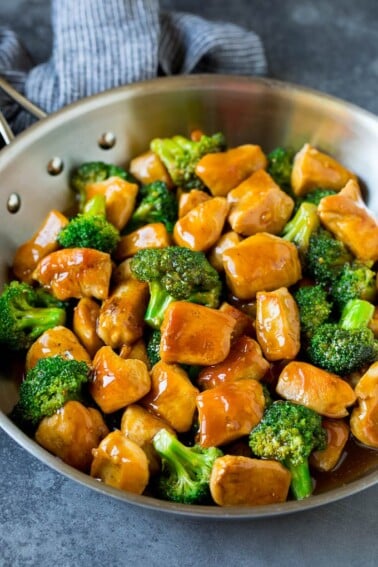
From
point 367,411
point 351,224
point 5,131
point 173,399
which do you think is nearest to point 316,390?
point 367,411

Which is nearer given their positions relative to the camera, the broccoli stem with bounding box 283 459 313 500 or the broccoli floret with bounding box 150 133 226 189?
the broccoli stem with bounding box 283 459 313 500

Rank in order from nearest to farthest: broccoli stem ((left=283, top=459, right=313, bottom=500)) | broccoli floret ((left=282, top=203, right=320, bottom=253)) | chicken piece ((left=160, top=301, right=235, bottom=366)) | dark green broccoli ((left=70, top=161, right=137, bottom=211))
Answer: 1. broccoli stem ((left=283, top=459, right=313, bottom=500))
2. chicken piece ((left=160, top=301, right=235, bottom=366))
3. broccoli floret ((left=282, top=203, right=320, bottom=253))
4. dark green broccoli ((left=70, top=161, right=137, bottom=211))

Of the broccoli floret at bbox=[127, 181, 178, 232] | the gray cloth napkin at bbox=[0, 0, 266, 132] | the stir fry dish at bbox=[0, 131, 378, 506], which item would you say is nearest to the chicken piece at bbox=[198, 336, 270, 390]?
the stir fry dish at bbox=[0, 131, 378, 506]

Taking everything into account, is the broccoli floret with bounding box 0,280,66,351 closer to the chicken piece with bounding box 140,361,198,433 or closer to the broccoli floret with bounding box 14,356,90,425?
the broccoli floret with bounding box 14,356,90,425

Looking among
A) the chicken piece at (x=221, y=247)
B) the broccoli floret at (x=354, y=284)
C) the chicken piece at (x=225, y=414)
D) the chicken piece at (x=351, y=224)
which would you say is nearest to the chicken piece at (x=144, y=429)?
the chicken piece at (x=225, y=414)

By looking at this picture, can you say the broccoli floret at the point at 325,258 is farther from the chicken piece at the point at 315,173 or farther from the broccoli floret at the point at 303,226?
the chicken piece at the point at 315,173

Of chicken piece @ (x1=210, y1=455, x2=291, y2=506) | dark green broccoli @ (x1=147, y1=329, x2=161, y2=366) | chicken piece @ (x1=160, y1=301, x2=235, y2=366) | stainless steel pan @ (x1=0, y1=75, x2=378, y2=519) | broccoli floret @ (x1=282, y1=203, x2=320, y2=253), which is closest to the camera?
chicken piece @ (x1=210, y1=455, x2=291, y2=506)
